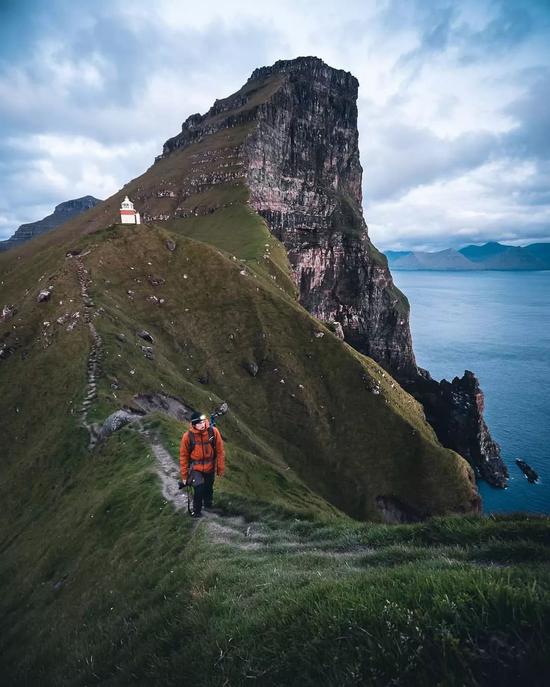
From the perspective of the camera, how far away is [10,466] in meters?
38.1

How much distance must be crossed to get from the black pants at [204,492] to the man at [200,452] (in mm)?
323

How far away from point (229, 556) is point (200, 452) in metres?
4.50

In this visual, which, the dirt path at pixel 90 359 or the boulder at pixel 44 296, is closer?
the dirt path at pixel 90 359

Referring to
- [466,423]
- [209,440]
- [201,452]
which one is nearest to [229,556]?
[201,452]

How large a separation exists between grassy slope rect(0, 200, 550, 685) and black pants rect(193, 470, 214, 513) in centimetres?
97

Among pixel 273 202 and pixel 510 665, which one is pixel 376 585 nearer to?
pixel 510 665

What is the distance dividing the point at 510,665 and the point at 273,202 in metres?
183

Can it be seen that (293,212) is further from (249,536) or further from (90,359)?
(249,536)

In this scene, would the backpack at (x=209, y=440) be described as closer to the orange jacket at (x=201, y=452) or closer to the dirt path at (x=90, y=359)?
the orange jacket at (x=201, y=452)

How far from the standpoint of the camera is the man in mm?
15578

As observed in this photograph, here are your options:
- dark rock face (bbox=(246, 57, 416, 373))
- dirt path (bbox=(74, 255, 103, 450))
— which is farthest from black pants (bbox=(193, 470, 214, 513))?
dark rock face (bbox=(246, 57, 416, 373))

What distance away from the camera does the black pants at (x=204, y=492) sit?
16.7 metres

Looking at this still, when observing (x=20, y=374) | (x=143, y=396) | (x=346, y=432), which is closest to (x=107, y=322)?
(x=20, y=374)

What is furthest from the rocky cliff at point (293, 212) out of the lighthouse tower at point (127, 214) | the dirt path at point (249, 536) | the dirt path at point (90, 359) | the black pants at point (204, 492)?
the black pants at point (204, 492)
